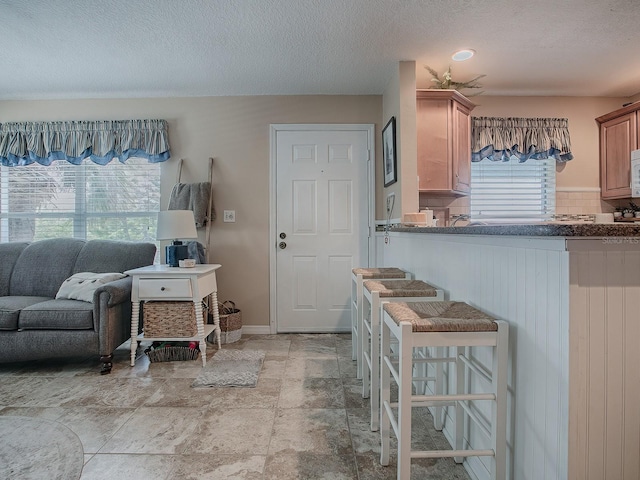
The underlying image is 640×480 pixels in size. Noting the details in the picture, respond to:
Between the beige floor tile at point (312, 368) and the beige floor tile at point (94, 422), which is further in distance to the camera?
the beige floor tile at point (312, 368)

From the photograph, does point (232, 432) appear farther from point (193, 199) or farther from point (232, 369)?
point (193, 199)

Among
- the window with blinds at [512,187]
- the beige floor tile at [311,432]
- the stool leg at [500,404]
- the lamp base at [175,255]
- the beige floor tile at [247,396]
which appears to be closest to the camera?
the stool leg at [500,404]

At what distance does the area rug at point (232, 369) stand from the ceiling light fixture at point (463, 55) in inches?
108

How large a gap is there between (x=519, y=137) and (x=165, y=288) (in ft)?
11.3

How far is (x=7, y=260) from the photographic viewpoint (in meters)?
2.97

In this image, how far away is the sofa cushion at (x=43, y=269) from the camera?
2908 mm

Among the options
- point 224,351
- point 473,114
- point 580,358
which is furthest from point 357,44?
point 224,351

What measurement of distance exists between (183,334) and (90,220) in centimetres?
174

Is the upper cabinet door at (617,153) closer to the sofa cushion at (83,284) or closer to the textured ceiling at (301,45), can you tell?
the textured ceiling at (301,45)

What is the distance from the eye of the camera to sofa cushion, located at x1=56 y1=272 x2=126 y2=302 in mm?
2580

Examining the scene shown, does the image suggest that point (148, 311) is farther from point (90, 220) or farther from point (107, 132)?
point (107, 132)

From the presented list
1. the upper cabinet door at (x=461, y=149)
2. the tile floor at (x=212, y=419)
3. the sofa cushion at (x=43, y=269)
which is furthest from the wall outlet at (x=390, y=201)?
the sofa cushion at (x=43, y=269)

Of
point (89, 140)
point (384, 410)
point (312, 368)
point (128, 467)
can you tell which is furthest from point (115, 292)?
point (384, 410)

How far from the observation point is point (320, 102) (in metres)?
3.44
